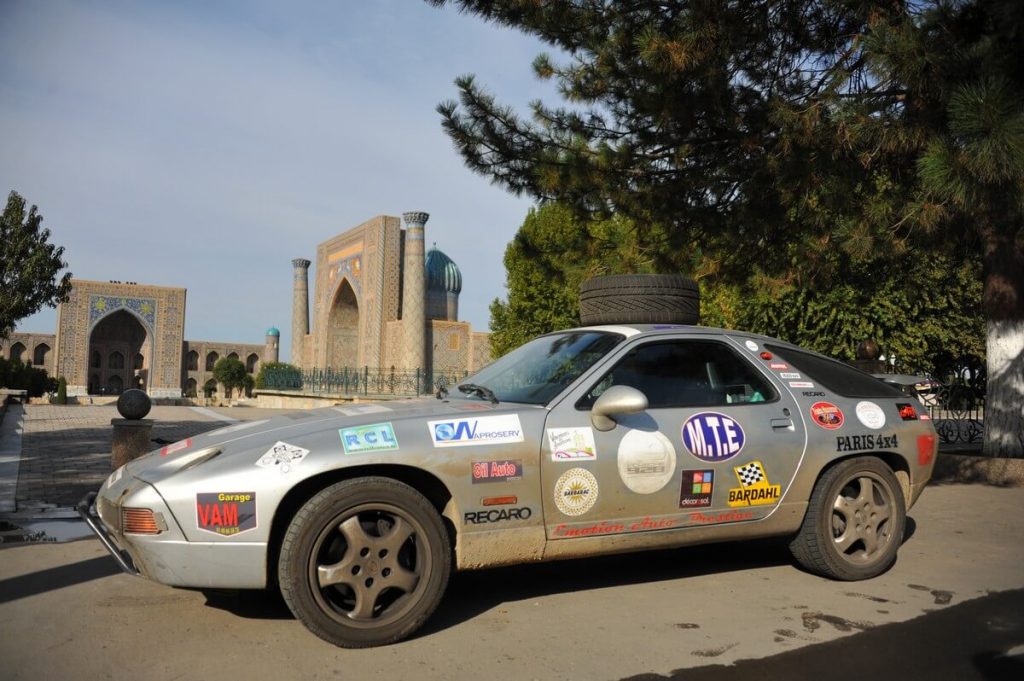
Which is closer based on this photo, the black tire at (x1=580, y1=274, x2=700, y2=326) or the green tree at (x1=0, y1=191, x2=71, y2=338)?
the black tire at (x1=580, y1=274, x2=700, y2=326)

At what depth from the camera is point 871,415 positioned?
15.5ft

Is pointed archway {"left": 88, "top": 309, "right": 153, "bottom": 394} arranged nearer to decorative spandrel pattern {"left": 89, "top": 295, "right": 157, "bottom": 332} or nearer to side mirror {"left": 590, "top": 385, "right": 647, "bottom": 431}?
decorative spandrel pattern {"left": 89, "top": 295, "right": 157, "bottom": 332}

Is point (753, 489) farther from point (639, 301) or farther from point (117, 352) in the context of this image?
point (117, 352)

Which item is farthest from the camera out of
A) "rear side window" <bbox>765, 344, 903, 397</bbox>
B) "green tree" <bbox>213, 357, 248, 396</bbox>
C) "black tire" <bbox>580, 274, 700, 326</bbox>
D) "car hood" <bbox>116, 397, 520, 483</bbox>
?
"green tree" <bbox>213, 357, 248, 396</bbox>

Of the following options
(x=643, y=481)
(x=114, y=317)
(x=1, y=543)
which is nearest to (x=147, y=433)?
(x=1, y=543)

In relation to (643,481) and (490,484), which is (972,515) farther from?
(490,484)

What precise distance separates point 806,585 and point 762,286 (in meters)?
5.52

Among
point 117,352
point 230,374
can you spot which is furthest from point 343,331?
point 117,352

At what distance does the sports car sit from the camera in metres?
3.27

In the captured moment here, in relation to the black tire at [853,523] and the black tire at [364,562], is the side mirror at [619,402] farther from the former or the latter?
the black tire at [853,523]

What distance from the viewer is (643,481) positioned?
12.8 feet

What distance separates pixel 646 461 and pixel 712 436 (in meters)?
0.46

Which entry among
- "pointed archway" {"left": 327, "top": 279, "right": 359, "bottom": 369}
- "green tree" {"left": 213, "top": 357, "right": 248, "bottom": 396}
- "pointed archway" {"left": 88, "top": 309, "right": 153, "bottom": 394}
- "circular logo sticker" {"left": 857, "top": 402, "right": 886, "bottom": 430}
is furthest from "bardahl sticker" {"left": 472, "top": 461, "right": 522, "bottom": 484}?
"pointed archway" {"left": 88, "top": 309, "right": 153, "bottom": 394}

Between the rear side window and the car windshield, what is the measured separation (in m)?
1.15
